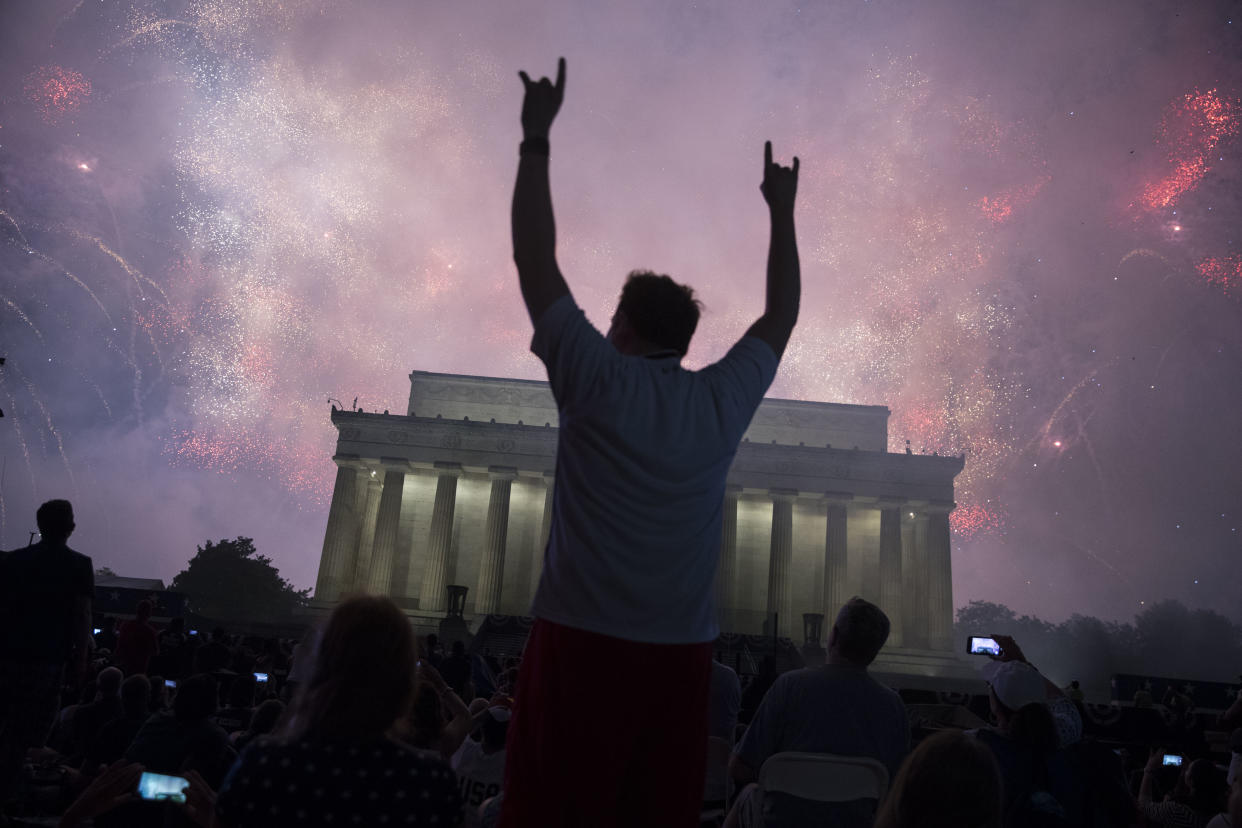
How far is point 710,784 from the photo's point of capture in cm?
824

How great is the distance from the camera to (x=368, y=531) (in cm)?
6044

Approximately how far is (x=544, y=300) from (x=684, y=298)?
0.67 metres

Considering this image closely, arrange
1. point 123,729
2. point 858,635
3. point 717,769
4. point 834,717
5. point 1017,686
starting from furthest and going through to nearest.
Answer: point 123,729 → point 717,769 → point 1017,686 → point 858,635 → point 834,717

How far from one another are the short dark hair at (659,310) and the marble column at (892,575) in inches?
2191

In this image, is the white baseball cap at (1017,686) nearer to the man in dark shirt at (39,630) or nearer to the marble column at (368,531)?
the man in dark shirt at (39,630)

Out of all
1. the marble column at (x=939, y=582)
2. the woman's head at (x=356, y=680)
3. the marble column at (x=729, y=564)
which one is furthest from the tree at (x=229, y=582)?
the woman's head at (x=356, y=680)

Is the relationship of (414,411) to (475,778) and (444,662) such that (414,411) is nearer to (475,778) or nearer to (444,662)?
(444,662)

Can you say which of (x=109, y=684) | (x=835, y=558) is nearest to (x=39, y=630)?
(x=109, y=684)

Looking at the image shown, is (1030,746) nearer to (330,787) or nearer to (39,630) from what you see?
(330,787)

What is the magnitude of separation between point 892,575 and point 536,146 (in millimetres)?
Answer: 56475

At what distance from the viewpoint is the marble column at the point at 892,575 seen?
184ft

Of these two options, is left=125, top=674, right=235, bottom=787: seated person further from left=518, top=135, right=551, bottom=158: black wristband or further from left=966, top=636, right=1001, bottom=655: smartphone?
left=966, top=636, right=1001, bottom=655: smartphone

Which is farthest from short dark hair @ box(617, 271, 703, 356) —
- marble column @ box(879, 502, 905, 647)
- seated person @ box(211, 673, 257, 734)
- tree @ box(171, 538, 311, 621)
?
tree @ box(171, 538, 311, 621)

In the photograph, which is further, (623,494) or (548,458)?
(548,458)
